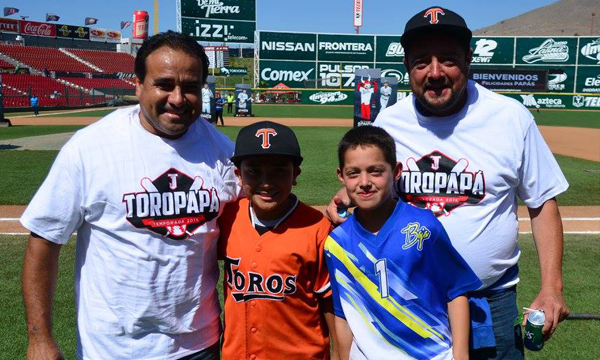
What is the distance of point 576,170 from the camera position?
43.5 feet

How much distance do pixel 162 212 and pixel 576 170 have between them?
43.6ft

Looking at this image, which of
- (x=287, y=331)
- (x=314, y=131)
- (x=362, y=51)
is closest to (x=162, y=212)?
(x=287, y=331)

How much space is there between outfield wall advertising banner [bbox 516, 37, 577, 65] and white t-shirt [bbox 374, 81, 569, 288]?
48.8 m

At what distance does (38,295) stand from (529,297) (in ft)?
14.9

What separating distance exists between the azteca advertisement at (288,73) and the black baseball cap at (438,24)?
1811 inches

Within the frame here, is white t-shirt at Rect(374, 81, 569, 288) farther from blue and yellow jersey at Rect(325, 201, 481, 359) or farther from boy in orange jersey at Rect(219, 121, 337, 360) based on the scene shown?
boy in orange jersey at Rect(219, 121, 337, 360)

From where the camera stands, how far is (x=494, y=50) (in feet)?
153

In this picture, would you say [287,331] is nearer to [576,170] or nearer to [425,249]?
[425,249]

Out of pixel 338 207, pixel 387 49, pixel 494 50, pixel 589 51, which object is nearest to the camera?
pixel 338 207

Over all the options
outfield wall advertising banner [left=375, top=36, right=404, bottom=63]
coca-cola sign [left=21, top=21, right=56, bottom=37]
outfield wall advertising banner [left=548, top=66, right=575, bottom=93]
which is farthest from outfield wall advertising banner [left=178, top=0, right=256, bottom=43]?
coca-cola sign [left=21, top=21, right=56, bottom=37]

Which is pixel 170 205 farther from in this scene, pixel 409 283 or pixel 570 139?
pixel 570 139

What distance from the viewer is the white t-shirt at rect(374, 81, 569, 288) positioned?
2467 mm

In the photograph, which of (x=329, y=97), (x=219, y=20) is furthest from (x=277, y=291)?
(x=329, y=97)

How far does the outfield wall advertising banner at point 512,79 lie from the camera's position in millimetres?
39297
